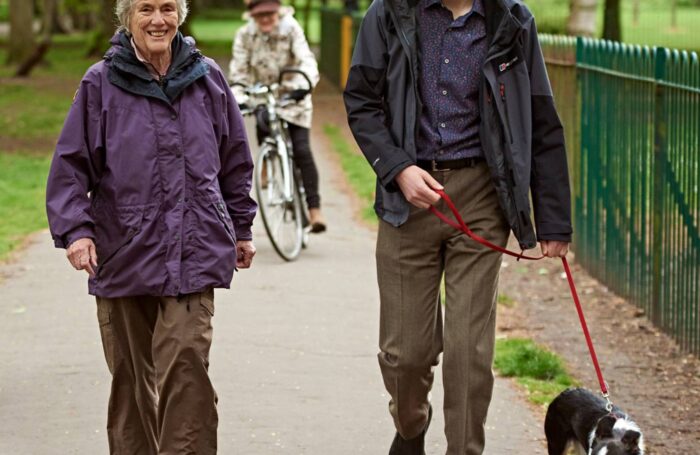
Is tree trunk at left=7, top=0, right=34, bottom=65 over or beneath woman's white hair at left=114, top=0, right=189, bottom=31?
beneath

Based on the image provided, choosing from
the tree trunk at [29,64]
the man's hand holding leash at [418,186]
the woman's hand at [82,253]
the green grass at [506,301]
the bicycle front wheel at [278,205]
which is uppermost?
the man's hand holding leash at [418,186]

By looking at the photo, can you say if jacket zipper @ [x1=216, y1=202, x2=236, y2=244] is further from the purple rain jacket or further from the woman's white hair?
the woman's white hair

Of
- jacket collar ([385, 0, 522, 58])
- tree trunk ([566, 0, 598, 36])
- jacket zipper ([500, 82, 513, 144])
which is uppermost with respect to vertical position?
jacket collar ([385, 0, 522, 58])

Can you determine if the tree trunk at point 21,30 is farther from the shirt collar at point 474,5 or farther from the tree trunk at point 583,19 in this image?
the shirt collar at point 474,5

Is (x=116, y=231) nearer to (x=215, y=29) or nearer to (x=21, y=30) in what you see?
(x=21, y=30)

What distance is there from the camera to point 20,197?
14266mm

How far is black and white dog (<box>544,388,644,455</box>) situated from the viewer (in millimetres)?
4391

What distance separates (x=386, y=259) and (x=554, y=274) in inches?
224

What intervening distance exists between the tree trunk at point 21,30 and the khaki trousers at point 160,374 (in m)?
29.5

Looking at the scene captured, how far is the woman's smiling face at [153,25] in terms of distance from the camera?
4742mm

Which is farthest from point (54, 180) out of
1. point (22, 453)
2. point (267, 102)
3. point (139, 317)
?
point (267, 102)

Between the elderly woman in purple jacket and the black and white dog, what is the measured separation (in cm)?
125

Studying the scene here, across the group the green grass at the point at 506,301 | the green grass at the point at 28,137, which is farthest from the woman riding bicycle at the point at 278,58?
the green grass at the point at 28,137

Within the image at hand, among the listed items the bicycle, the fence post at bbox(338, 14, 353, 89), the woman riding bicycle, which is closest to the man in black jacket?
the bicycle
